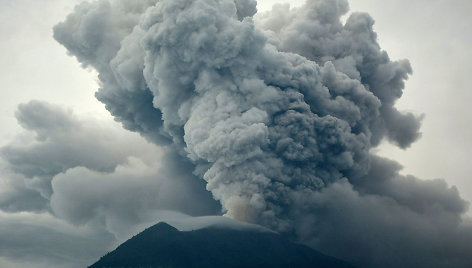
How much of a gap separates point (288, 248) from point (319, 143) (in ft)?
54.7

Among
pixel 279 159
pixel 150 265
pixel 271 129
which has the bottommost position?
pixel 150 265

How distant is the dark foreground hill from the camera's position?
150 feet

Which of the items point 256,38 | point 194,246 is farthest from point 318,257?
point 256,38

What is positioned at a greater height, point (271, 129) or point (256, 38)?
point (256, 38)

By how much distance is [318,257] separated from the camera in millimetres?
49031

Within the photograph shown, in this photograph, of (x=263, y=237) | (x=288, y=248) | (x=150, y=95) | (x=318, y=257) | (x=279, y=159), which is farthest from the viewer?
(x=318, y=257)

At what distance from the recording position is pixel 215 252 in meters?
50.0

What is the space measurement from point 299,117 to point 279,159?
3943 mm

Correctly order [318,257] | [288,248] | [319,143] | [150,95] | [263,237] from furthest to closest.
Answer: [318,257] → [288,248] → [263,237] → [150,95] → [319,143]

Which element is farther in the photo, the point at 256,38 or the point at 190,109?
the point at 190,109

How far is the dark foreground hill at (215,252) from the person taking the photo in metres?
45.8

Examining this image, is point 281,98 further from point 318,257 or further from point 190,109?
point 318,257

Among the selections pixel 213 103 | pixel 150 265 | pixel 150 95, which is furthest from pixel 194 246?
pixel 213 103

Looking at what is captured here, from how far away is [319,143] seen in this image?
114 feet
